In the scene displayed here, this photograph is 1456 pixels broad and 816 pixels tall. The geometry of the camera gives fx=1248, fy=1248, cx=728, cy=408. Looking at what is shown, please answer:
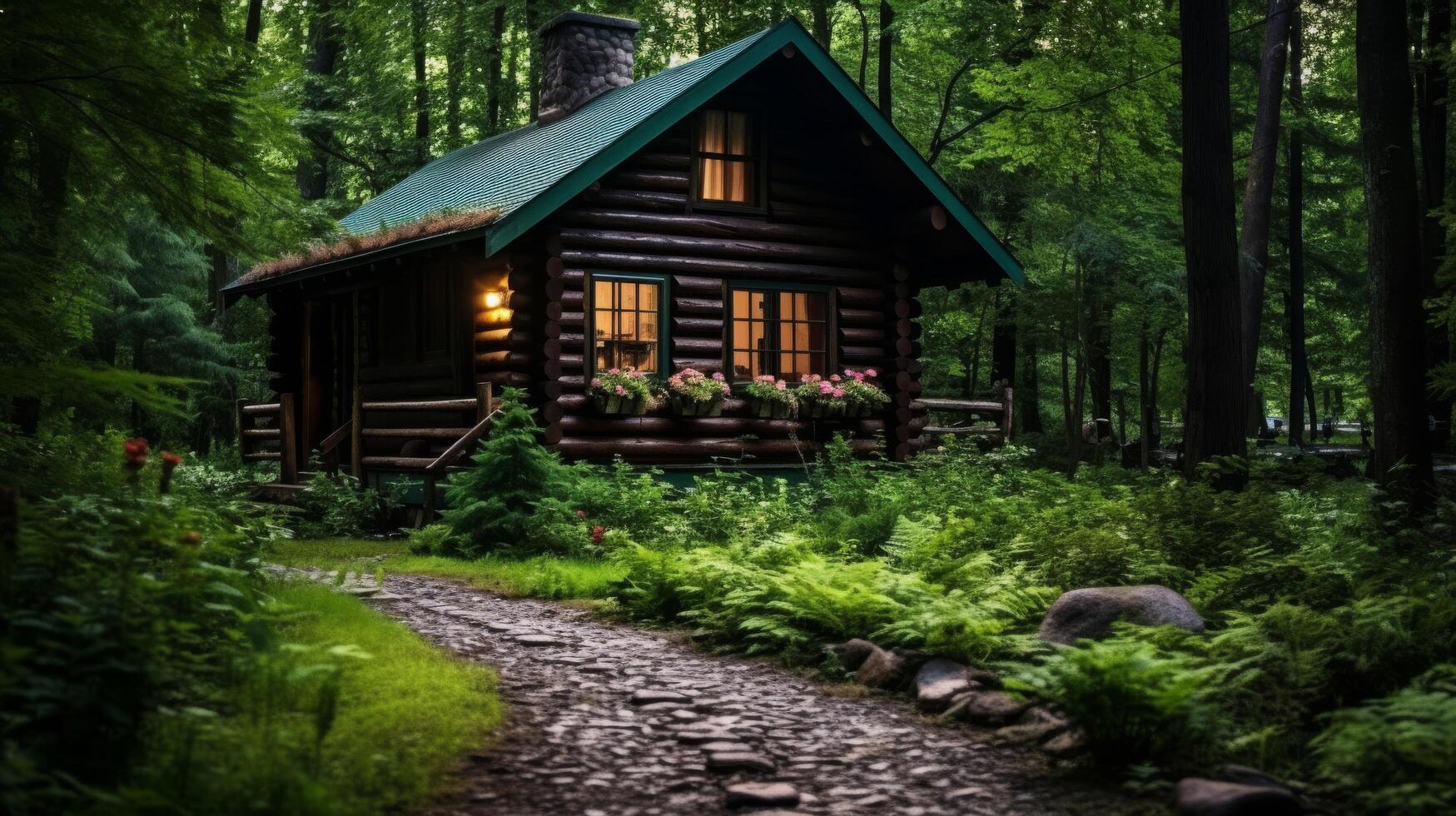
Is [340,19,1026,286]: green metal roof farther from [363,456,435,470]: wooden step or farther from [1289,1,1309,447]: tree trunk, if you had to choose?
[1289,1,1309,447]: tree trunk

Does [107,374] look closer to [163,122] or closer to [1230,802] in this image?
[163,122]

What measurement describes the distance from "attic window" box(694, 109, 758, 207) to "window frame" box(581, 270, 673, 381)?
4.73 feet

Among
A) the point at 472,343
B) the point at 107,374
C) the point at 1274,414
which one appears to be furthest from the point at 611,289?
the point at 1274,414

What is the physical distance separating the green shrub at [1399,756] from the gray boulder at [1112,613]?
1.56m

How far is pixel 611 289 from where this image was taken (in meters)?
16.8

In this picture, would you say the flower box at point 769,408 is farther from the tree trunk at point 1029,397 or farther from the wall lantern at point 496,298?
the tree trunk at point 1029,397

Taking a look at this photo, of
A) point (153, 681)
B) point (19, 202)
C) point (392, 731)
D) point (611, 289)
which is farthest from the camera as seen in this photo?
point (611, 289)

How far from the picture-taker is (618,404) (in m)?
16.0

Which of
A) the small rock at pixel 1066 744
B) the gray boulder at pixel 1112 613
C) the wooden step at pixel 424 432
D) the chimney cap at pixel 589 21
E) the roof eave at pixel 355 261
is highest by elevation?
the chimney cap at pixel 589 21

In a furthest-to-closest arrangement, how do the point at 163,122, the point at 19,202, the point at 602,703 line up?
the point at 19,202
the point at 163,122
the point at 602,703

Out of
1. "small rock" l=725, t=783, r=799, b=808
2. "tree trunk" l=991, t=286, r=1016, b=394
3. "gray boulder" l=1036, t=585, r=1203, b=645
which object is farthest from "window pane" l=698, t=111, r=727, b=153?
"small rock" l=725, t=783, r=799, b=808

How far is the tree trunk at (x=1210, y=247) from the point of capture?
1133cm

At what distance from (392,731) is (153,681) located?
117 centimetres

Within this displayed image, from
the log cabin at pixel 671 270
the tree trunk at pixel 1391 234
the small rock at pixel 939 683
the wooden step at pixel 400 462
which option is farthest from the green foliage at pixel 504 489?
the tree trunk at pixel 1391 234
